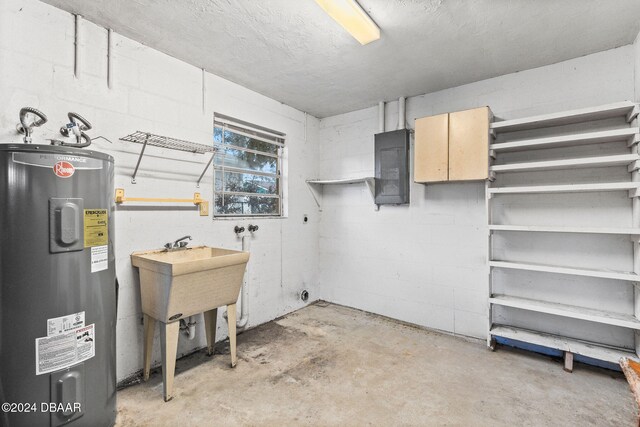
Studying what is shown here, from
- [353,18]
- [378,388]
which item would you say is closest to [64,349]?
[378,388]

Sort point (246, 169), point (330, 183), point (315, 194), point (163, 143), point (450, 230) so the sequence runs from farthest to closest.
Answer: point (315, 194) → point (330, 183) → point (246, 169) → point (450, 230) → point (163, 143)

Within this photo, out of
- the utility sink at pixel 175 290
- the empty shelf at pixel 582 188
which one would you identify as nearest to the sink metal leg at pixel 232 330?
the utility sink at pixel 175 290

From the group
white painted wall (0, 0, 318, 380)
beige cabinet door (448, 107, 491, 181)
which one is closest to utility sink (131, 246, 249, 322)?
white painted wall (0, 0, 318, 380)

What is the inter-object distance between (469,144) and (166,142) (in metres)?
2.60

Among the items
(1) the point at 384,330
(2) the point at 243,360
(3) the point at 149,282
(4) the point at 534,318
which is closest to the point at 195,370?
(2) the point at 243,360

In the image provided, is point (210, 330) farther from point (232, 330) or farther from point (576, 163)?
point (576, 163)

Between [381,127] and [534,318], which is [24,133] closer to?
[381,127]

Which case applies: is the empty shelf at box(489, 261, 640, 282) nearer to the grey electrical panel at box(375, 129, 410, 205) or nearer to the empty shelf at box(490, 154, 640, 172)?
the empty shelf at box(490, 154, 640, 172)

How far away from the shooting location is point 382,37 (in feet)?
7.41

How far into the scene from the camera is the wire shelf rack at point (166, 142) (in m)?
2.25

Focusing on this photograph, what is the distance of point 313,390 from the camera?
2.15 metres

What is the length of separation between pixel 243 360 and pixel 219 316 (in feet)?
1.85

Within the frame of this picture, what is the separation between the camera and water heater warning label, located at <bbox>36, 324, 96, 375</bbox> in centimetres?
148

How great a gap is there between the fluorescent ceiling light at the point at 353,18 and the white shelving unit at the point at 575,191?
1382 millimetres
